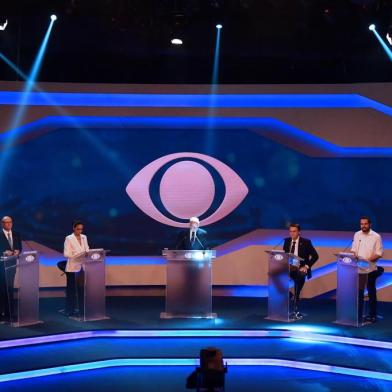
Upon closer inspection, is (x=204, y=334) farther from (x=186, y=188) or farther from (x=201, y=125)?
(x=201, y=125)

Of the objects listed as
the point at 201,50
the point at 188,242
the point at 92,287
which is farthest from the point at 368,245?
the point at 201,50

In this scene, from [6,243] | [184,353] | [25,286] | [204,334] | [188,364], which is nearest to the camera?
[188,364]

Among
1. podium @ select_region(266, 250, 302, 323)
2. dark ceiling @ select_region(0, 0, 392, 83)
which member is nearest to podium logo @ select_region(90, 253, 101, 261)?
podium @ select_region(266, 250, 302, 323)

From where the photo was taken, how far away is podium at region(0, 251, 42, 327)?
7789 mm

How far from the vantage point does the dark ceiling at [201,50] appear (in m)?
9.80

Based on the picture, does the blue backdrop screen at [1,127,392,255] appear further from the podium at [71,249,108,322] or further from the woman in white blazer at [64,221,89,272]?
the podium at [71,249,108,322]

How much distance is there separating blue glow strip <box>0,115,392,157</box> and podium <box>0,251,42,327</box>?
297 cm

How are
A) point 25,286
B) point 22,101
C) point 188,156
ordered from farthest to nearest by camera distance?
1. point 188,156
2. point 22,101
3. point 25,286

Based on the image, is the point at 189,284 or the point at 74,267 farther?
the point at 189,284

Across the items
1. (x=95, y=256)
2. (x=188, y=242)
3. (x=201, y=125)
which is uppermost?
(x=201, y=125)

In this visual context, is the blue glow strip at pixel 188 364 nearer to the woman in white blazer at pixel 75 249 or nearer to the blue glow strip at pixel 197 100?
the woman in white blazer at pixel 75 249

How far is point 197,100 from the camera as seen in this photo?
10211mm

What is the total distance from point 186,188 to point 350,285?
11.7ft

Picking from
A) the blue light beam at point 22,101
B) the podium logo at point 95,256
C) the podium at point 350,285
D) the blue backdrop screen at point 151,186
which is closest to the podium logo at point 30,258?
the podium logo at point 95,256
